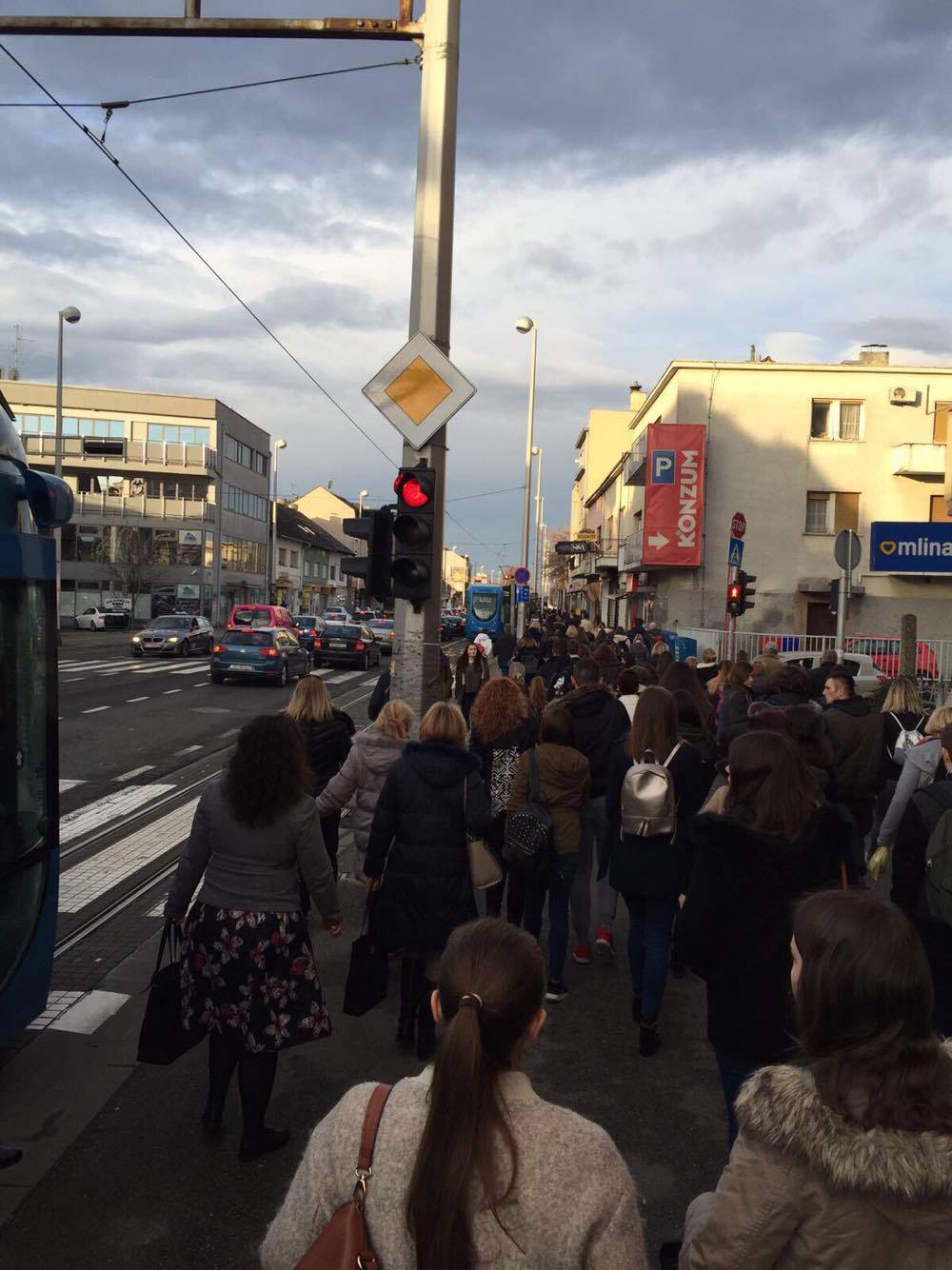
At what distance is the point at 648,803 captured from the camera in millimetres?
5242

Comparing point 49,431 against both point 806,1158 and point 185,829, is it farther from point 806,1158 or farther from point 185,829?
point 806,1158

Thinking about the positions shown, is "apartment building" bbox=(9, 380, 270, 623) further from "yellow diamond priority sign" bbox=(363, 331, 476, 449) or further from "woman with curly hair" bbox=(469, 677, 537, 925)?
"woman with curly hair" bbox=(469, 677, 537, 925)

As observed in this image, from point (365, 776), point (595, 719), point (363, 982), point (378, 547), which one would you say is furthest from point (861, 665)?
point (363, 982)

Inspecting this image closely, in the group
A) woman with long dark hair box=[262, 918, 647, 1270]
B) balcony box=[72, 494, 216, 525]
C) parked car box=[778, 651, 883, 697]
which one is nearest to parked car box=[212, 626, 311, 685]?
parked car box=[778, 651, 883, 697]

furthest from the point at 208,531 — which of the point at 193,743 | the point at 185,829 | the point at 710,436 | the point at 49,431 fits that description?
the point at 185,829

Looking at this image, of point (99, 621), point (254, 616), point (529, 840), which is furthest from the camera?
point (99, 621)

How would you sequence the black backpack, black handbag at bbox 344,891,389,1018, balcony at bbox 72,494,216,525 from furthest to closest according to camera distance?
balcony at bbox 72,494,216,525 < the black backpack < black handbag at bbox 344,891,389,1018

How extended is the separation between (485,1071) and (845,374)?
3354 centimetres

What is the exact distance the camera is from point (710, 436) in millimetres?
32688

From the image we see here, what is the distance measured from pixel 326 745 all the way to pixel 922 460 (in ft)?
92.5

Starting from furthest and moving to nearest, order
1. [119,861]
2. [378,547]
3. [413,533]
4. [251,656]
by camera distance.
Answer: [251,656]
[119,861]
[378,547]
[413,533]

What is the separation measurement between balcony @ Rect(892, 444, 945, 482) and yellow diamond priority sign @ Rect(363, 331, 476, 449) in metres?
26.7

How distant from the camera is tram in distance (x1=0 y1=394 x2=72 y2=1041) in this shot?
166 inches

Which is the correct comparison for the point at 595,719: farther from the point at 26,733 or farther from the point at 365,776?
the point at 26,733
